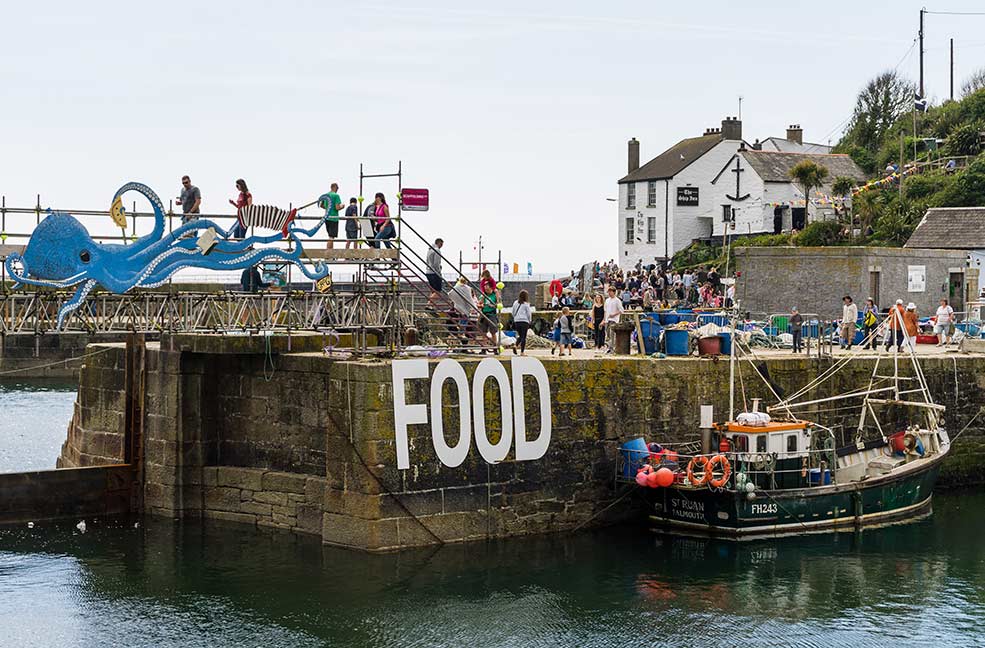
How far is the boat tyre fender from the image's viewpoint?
25353 mm

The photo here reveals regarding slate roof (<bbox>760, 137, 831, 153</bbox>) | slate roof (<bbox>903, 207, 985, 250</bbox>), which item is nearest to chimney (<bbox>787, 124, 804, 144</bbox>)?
slate roof (<bbox>760, 137, 831, 153</bbox>)

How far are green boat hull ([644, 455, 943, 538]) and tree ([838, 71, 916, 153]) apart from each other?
57186 mm

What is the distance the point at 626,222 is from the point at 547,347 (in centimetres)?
4208

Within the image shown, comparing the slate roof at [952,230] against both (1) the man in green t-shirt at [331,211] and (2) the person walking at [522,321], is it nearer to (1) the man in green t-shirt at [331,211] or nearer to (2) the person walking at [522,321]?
(2) the person walking at [522,321]

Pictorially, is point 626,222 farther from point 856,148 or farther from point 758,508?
point 758,508

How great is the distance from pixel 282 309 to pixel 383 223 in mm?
2458

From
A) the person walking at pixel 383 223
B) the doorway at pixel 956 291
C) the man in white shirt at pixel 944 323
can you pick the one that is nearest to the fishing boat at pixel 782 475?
the person walking at pixel 383 223

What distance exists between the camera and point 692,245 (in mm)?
68875

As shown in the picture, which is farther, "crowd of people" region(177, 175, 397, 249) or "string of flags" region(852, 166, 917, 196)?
"string of flags" region(852, 166, 917, 196)

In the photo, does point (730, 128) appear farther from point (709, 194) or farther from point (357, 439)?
point (357, 439)

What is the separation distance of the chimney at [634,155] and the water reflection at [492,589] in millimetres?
48372

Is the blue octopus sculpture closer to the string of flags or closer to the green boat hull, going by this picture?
the green boat hull

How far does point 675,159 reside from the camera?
71.2m

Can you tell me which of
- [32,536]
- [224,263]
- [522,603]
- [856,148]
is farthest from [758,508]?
[856,148]
